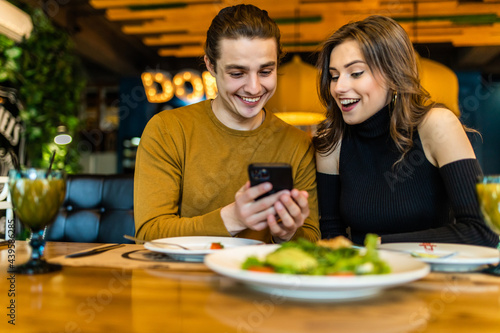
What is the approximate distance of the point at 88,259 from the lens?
3.22 ft

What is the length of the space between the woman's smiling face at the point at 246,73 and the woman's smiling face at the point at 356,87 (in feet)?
0.76

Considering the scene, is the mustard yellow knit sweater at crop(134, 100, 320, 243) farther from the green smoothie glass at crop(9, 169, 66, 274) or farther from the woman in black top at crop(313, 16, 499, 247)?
the green smoothie glass at crop(9, 169, 66, 274)

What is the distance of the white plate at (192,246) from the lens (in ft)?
3.17

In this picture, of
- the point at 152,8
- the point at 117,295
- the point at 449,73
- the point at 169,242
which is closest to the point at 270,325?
the point at 117,295

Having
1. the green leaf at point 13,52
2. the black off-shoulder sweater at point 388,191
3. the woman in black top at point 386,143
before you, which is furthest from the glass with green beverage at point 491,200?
the green leaf at point 13,52

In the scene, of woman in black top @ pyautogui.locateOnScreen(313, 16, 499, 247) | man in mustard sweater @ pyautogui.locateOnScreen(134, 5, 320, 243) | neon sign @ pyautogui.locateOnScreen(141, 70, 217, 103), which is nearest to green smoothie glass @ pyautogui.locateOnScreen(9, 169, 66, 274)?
man in mustard sweater @ pyautogui.locateOnScreen(134, 5, 320, 243)

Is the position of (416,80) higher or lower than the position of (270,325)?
higher

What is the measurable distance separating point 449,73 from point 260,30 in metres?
2.53

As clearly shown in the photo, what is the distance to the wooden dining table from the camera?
586mm

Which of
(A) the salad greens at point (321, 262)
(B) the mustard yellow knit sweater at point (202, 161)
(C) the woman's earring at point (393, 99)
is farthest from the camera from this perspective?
(C) the woman's earring at point (393, 99)

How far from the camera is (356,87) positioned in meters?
1.54

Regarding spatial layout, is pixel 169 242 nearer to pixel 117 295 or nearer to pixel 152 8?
pixel 117 295

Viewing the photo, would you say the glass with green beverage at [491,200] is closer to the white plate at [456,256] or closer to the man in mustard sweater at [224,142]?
the white plate at [456,256]

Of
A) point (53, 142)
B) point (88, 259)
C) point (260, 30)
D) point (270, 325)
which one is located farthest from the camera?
point (53, 142)
